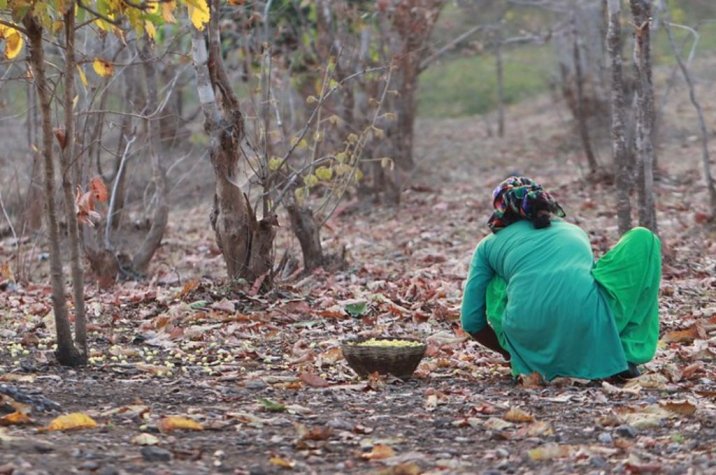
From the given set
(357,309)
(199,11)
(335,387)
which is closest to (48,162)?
(199,11)

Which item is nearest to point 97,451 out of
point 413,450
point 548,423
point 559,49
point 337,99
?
point 413,450

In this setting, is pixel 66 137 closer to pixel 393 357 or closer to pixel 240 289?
pixel 393 357

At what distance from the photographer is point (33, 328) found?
25.5ft

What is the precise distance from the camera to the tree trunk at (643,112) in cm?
927

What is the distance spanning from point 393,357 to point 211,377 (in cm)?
96

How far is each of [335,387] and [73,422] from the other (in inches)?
65.4

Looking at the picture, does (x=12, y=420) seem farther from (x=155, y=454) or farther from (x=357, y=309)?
(x=357, y=309)

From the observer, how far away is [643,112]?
377 inches

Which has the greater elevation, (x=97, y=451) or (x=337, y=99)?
(x=337, y=99)

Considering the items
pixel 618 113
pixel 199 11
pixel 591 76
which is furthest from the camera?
pixel 591 76

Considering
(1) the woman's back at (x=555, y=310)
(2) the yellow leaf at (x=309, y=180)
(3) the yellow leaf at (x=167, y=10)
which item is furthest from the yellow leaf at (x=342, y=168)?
(3) the yellow leaf at (x=167, y=10)

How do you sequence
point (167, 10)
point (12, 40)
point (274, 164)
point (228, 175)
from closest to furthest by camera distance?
point (167, 10) → point (12, 40) → point (228, 175) → point (274, 164)

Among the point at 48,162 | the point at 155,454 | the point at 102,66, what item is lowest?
the point at 155,454

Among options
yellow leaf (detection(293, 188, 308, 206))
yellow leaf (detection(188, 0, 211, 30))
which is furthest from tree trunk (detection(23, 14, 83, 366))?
yellow leaf (detection(293, 188, 308, 206))
